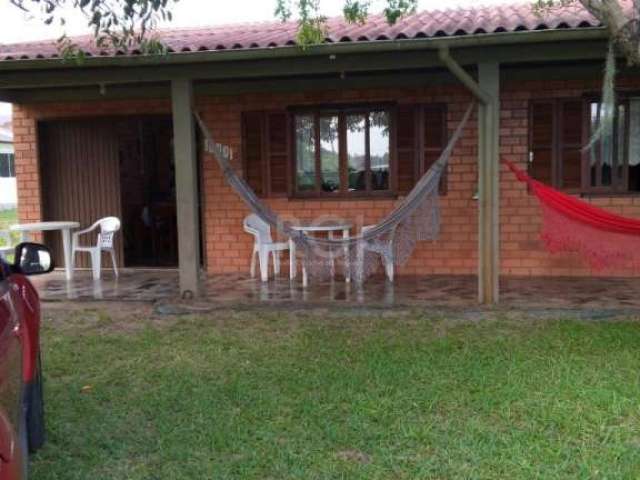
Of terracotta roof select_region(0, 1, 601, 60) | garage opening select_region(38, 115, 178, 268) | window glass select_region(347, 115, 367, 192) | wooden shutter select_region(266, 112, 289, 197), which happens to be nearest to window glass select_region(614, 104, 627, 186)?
terracotta roof select_region(0, 1, 601, 60)

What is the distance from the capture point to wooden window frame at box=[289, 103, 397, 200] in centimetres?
770

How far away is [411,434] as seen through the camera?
3.21 metres

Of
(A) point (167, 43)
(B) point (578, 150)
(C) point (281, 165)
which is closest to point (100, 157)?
(C) point (281, 165)

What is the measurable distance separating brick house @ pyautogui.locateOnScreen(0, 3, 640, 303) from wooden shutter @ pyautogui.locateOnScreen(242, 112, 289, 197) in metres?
0.02

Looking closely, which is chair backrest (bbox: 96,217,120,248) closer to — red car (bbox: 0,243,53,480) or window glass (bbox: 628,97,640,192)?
red car (bbox: 0,243,53,480)

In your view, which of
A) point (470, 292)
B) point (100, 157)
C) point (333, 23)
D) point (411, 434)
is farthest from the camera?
point (100, 157)

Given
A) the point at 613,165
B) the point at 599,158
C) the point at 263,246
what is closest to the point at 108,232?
the point at 263,246

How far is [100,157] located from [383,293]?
4.22m

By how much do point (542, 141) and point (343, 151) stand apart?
7.11 feet

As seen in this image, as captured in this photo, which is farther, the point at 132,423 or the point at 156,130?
the point at 156,130

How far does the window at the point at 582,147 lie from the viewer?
23.6 ft

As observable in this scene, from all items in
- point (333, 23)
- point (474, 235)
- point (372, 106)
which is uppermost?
point (333, 23)

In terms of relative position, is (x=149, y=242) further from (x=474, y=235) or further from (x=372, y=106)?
(x=474, y=235)

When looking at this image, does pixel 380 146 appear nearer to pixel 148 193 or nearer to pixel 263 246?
pixel 263 246
